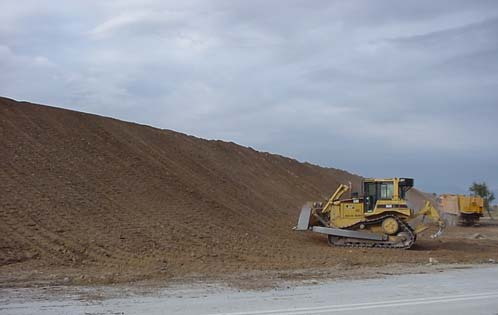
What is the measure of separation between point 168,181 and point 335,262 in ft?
33.0

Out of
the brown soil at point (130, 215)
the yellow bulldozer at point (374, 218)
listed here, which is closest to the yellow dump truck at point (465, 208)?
the brown soil at point (130, 215)

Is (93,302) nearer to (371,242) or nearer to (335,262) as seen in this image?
(335,262)

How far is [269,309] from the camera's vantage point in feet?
37.1

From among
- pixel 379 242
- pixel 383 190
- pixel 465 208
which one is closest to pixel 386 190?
pixel 383 190

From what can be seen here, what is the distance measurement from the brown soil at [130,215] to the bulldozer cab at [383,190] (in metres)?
2.00

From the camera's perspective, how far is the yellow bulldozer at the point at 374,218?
2442cm

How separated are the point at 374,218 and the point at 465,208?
63.4 feet

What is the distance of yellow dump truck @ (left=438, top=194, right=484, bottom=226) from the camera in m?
41.9

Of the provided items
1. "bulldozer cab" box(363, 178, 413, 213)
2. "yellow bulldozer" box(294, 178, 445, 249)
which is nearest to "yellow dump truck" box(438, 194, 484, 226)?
"yellow bulldozer" box(294, 178, 445, 249)

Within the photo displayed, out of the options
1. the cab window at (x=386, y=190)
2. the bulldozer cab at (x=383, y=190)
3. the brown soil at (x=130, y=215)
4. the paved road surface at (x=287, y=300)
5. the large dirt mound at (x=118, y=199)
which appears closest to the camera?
the paved road surface at (x=287, y=300)

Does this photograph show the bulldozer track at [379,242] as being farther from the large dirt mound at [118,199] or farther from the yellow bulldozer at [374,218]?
the large dirt mound at [118,199]

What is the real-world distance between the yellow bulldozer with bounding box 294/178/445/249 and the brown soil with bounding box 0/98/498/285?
30.9 inches

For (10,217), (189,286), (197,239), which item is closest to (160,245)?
(197,239)

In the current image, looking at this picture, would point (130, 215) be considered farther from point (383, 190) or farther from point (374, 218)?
point (383, 190)
